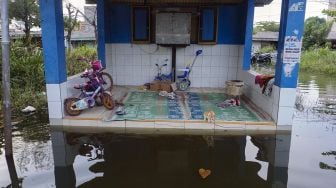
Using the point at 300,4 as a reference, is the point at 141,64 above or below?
below

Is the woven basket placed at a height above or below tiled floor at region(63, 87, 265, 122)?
above

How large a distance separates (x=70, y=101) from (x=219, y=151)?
3.14m

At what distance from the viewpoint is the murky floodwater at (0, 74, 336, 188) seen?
3447mm

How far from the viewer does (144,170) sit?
3.71 m

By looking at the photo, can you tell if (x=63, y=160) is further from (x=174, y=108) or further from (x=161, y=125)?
(x=174, y=108)

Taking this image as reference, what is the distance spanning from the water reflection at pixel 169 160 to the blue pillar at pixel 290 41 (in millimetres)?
1096

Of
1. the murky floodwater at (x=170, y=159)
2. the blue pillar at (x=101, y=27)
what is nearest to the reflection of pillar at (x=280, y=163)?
the murky floodwater at (x=170, y=159)

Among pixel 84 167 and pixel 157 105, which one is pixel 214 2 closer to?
pixel 157 105

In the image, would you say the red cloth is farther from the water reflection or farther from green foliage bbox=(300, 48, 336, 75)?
green foliage bbox=(300, 48, 336, 75)

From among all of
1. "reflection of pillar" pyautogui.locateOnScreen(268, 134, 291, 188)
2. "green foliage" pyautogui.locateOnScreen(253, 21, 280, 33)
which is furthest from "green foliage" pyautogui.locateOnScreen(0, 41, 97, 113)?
"green foliage" pyautogui.locateOnScreen(253, 21, 280, 33)

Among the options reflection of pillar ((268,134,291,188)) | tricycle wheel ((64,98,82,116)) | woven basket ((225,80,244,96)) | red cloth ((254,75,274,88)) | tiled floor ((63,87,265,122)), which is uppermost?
red cloth ((254,75,274,88))

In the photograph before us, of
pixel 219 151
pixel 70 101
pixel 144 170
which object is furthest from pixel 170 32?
pixel 144 170

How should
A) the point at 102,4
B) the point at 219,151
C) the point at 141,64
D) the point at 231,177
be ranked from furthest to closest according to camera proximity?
the point at 141,64
the point at 102,4
the point at 219,151
the point at 231,177

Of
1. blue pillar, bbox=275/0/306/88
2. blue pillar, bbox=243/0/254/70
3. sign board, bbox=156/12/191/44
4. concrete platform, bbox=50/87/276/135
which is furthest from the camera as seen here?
sign board, bbox=156/12/191/44
